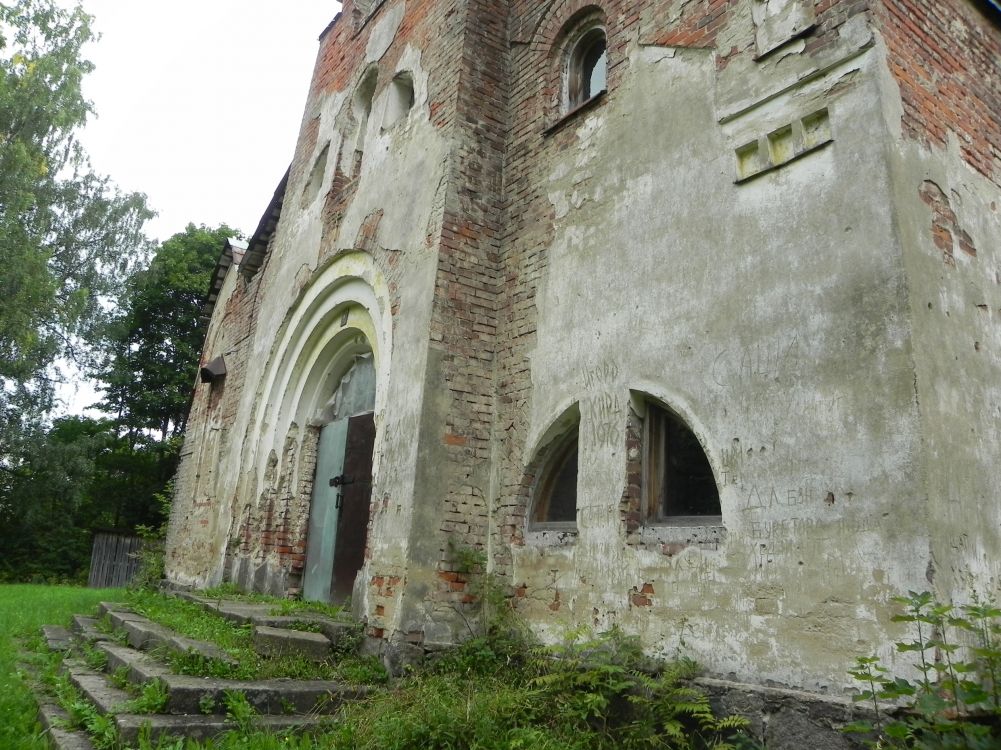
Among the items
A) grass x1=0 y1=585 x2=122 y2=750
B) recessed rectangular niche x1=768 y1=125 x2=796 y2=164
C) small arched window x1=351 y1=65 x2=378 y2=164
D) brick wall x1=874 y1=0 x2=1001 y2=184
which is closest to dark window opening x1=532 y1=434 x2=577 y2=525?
recessed rectangular niche x1=768 y1=125 x2=796 y2=164

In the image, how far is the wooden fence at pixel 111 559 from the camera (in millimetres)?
19672

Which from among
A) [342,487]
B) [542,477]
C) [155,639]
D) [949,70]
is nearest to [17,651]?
[155,639]

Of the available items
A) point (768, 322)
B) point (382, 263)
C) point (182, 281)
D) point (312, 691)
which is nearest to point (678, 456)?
point (768, 322)

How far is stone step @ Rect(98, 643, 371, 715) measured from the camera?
14.6 feet

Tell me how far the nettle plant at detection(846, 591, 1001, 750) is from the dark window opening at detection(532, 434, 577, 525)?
8.68ft

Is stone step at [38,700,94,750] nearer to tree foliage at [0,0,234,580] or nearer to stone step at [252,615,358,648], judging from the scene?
stone step at [252,615,358,648]

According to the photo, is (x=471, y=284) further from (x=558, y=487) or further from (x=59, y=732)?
(x=59, y=732)

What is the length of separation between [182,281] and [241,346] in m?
15.4

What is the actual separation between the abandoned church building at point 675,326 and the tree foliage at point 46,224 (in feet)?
41.7

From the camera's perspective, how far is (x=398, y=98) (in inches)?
333

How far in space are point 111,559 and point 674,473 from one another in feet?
63.2

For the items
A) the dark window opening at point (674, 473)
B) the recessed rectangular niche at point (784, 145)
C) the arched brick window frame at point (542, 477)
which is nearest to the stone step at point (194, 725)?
the arched brick window frame at point (542, 477)

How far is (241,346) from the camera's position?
38.9 ft

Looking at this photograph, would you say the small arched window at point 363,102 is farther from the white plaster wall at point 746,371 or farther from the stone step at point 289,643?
the stone step at point 289,643
